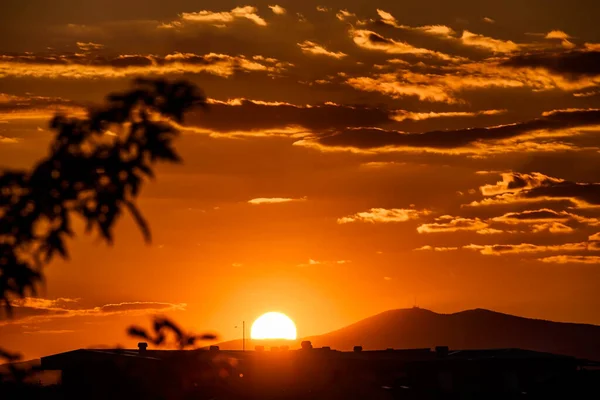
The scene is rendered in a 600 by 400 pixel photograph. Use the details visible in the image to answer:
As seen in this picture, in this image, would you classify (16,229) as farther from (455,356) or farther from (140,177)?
(455,356)

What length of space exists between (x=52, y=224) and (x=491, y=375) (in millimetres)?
61154

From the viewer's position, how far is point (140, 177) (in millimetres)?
6605

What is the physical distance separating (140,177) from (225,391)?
1.84m

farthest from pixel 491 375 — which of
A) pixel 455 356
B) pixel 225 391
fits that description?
pixel 225 391

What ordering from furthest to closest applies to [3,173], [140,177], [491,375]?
[491,375] < [3,173] < [140,177]

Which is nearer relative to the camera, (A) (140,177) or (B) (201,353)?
(A) (140,177)

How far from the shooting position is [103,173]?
6801 mm

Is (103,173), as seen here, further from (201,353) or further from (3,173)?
(201,353)

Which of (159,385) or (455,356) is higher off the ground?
(455,356)

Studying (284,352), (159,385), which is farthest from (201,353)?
(284,352)

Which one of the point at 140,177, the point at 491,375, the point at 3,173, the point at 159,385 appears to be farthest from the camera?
the point at 491,375

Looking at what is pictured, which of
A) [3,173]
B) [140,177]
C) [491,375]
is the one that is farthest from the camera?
[491,375]

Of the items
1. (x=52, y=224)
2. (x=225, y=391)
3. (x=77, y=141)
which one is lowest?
(x=225, y=391)

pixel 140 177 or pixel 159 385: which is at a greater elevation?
pixel 140 177
